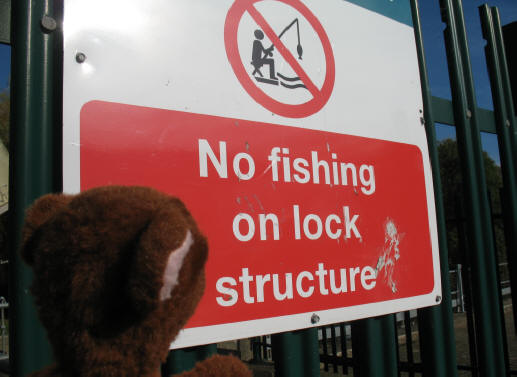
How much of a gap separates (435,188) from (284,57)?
856 millimetres

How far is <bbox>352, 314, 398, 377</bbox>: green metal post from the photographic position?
5.09ft

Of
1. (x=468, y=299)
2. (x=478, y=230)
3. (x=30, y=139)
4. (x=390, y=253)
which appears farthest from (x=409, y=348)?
(x=30, y=139)

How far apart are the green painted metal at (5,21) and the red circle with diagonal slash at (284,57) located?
58 cm

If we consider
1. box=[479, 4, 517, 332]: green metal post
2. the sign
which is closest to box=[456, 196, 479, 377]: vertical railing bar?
box=[479, 4, 517, 332]: green metal post

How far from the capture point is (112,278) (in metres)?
0.59

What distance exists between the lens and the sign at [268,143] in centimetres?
105

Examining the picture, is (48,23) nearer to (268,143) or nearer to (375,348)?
(268,143)

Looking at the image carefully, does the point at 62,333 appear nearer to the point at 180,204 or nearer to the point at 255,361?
the point at 180,204

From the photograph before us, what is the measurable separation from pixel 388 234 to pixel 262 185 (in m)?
0.55

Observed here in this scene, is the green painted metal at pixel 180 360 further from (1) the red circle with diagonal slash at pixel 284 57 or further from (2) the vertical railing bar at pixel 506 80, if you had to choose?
(2) the vertical railing bar at pixel 506 80

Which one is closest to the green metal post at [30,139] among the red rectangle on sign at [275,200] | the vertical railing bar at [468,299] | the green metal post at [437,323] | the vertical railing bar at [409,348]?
the red rectangle on sign at [275,200]

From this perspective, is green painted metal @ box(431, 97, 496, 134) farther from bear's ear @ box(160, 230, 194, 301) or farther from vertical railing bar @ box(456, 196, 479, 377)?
bear's ear @ box(160, 230, 194, 301)

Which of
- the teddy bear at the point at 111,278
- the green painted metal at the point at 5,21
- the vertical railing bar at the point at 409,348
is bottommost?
the vertical railing bar at the point at 409,348

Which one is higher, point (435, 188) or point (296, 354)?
point (435, 188)
